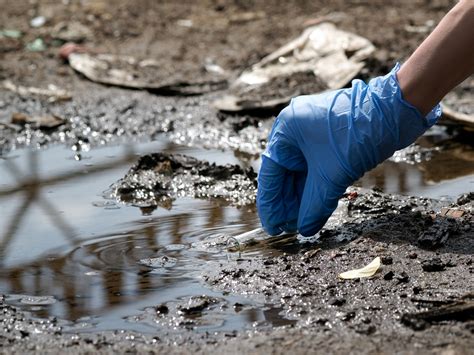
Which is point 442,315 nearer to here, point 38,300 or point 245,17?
point 38,300

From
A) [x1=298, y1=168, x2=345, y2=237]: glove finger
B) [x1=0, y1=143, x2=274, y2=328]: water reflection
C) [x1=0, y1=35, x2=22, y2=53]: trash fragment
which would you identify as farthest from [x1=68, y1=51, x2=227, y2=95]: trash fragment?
[x1=298, y1=168, x2=345, y2=237]: glove finger

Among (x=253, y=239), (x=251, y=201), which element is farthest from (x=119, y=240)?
(x=251, y=201)

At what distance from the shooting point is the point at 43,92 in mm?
6285

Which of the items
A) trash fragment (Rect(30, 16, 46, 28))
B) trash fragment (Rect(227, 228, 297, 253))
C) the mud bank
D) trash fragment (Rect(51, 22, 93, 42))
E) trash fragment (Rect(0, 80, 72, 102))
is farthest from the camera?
trash fragment (Rect(30, 16, 46, 28))

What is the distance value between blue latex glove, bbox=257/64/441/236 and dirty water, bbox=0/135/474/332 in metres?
0.16

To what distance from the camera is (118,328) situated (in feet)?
10.0

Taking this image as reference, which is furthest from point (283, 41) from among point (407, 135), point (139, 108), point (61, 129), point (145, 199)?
point (407, 135)

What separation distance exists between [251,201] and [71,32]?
353 cm

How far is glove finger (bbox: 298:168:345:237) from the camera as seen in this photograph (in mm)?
3678

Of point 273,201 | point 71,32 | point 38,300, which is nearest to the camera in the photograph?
point 38,300

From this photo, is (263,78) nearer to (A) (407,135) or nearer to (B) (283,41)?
(B) (283,41)

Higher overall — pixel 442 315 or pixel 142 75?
pixel 442 315

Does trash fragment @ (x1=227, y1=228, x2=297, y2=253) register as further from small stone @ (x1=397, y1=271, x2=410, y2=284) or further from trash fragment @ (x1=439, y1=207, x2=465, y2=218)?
small stone @ (x1=397, y1=271, x2=410, y2=284)

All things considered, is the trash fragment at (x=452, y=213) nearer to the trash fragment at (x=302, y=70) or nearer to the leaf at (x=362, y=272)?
the leaf at (x=362, y=272)
